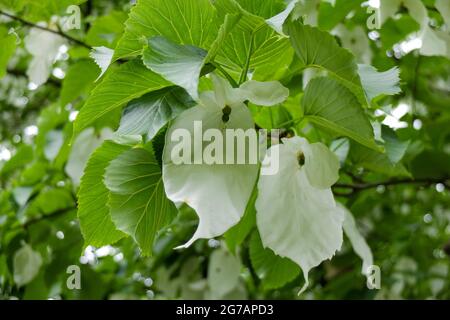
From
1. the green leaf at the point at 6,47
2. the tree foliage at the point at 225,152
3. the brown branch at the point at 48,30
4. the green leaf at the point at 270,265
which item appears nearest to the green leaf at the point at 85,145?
the tree foliage at the point at 225,152

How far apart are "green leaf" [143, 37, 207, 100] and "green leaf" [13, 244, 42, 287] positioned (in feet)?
2.82

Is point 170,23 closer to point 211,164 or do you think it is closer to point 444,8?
point 211,164

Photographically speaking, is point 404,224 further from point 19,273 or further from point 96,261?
point 19,273

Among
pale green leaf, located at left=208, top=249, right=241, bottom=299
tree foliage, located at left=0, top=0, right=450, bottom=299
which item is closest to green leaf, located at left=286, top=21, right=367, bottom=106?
tree foliage, located at left=0, top=0, right=450, bottom=299

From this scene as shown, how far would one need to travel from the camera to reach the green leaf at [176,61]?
1.51 ft

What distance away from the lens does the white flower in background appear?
104 centimetres

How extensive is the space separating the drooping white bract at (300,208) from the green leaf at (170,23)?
0.12 metres

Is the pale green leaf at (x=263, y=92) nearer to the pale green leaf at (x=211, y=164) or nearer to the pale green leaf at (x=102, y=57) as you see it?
the pale green leaf at (x=211, y=164)

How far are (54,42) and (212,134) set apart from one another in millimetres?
677

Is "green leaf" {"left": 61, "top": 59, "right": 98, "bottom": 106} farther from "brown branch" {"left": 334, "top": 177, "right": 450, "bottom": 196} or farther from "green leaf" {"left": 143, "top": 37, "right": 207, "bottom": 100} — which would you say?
"green leaf" {"left": 143, "top": 37, "right": 207, "bottom": 100}

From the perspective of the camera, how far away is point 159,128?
1.60 ft

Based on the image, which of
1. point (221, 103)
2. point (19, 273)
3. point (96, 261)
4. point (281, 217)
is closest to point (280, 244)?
point (281, 217)

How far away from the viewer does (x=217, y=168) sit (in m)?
0.50

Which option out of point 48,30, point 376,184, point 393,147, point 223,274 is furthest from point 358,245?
point 48,30
